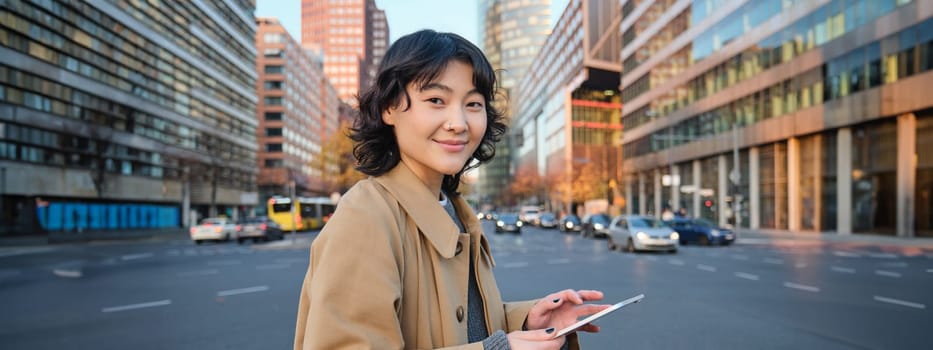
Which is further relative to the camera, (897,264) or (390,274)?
(897,264)

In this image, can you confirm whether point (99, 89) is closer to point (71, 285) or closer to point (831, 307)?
point (71, 285)

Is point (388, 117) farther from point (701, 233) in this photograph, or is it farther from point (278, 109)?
point (278, 109)

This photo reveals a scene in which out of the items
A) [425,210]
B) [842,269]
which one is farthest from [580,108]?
[425,210]

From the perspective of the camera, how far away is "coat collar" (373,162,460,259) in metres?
1.47

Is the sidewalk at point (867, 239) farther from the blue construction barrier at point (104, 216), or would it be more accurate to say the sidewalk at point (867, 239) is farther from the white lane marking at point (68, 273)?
the blue construction barrier at point (104, 216)

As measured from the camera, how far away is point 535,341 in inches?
53.7

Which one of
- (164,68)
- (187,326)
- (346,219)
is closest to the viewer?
(346,219)

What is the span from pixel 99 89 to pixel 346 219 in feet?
159

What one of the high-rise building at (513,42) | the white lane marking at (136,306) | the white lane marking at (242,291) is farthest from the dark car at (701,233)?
the high-rise building at (513,42)

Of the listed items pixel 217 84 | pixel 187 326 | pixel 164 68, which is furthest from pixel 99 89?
pixel 187 326

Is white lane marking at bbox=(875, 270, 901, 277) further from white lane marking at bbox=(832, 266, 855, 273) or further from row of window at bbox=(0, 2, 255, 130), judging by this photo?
row of window at bbox=(0, 2, 255, 130)

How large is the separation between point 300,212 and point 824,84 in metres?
35.5

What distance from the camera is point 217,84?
61438 mm

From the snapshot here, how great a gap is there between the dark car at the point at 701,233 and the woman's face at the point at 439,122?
983 inches
